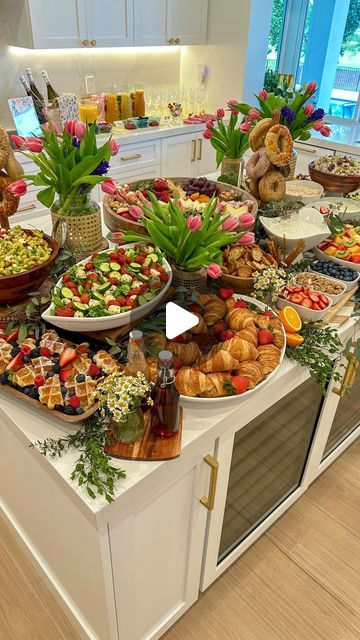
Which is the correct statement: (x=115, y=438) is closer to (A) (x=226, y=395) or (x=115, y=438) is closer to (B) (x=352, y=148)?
(A) (x=226, y=395)

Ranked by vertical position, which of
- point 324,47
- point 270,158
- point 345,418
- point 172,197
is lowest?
point 345,418

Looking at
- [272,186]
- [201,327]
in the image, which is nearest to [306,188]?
[272,186]

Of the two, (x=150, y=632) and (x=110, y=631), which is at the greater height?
(x=110, y=631)

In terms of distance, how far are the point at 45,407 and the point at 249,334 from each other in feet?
1.64

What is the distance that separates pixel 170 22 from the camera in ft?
12.1

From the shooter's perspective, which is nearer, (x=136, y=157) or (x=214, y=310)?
(x=214, y=310)

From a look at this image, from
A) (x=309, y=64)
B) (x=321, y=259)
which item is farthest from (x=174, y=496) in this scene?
(x=309, y=64)

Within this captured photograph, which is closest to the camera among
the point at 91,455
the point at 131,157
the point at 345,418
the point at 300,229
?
the point at 91,455

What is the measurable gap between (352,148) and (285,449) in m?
2.81

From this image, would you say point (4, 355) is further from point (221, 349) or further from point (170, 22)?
point (170, 22)

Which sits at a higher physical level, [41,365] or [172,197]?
[172,197]

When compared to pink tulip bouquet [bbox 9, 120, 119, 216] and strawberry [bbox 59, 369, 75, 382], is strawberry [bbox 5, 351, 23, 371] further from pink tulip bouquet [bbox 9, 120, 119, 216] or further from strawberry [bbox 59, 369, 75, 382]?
pink tulip bouquet [bbox 9, 120, 119, 216]

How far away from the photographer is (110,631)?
3.82 ft

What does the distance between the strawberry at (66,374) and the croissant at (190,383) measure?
0.22m
